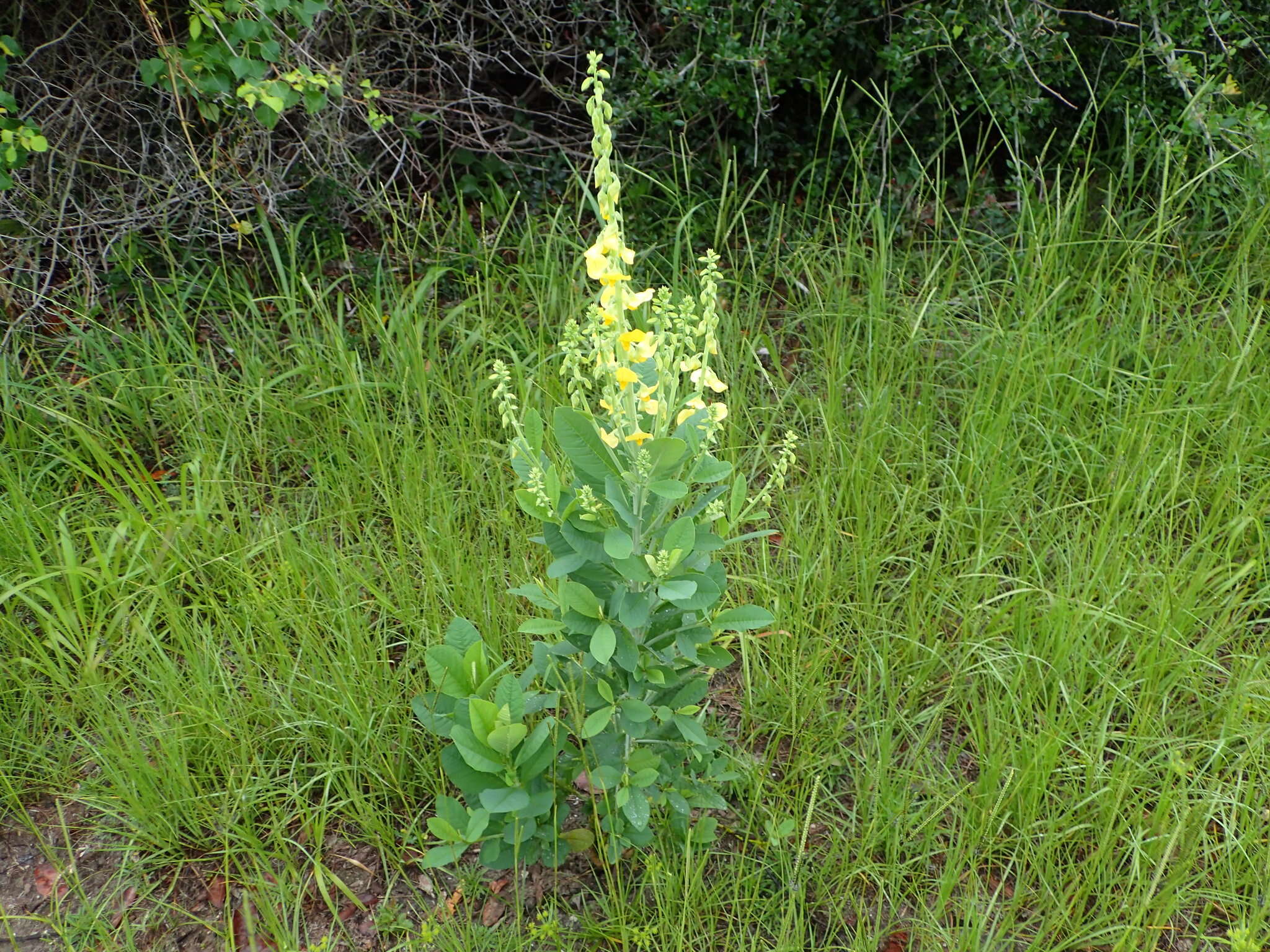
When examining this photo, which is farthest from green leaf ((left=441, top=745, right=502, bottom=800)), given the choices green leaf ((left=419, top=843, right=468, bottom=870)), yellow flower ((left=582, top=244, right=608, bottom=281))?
yellow flower ((left=582, top=244, right=608, bottom=281))

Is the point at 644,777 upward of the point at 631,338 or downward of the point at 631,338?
downward

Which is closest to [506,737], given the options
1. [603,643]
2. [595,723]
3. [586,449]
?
[595,723]

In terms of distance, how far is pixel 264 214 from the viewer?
3287 mm

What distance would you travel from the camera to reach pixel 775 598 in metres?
2.28

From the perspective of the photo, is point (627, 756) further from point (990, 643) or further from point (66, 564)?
point (66, 564)

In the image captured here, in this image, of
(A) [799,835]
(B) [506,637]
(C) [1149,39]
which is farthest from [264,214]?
(C) [1149,39]

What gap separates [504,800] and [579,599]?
1.27ft

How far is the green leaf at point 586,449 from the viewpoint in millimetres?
1587

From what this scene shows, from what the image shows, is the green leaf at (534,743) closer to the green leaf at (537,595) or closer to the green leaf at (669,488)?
the green leaf at (537,595)

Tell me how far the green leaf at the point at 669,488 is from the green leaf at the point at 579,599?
0.21m

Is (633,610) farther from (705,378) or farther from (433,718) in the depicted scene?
(433,718)

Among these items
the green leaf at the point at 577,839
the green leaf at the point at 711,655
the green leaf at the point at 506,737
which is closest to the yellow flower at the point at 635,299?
the green leaf at the point at 711,655

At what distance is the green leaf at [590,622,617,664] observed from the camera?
5.16 feet

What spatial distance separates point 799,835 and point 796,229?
225cm
